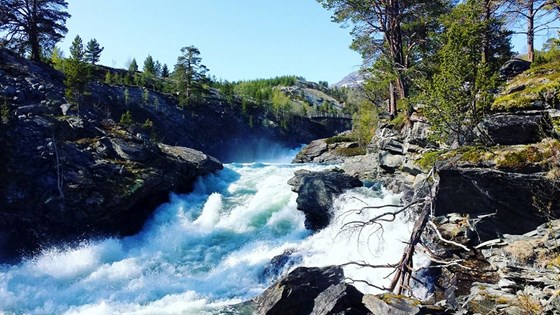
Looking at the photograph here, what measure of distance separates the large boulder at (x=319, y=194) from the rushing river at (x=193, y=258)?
0.63 m

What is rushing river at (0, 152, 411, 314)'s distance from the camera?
15.4m

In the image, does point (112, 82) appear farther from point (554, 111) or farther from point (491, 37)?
Result: point (554, 111)

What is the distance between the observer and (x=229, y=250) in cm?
2050

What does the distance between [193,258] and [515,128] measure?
1650cm

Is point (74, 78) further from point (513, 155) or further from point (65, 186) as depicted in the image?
point (513, 155)

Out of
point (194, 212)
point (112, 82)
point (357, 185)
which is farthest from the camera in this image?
point (112, 82)

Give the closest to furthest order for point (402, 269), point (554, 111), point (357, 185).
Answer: point (402, 269) < point (554, 111) < point (357, 185)

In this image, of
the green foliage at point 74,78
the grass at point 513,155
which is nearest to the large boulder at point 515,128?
the grass at point 513,155

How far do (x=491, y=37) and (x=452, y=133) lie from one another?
32.2 ft

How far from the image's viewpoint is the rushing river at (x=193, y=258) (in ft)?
50.6

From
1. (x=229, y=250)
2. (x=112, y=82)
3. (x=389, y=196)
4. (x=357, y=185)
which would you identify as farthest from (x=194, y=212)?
(x=112, y=82)

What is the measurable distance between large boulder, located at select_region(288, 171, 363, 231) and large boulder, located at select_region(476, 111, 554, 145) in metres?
9.95

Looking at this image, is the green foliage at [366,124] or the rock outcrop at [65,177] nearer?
the rock outcrop at [65,177]

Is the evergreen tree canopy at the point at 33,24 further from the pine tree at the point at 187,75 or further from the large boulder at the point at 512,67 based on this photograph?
the large boulder at the point at 512,67
